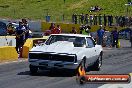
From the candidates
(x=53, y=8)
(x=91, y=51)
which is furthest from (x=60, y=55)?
(x=53, y=8)

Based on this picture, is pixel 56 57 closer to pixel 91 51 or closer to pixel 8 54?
pixel 91 51

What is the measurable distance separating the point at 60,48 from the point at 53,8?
55.5m

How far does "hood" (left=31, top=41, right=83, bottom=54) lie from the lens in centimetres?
1609

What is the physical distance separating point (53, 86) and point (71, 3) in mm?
61265

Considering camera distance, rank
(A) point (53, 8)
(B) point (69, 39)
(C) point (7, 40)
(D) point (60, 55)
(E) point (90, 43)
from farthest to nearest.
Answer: (A) point (53, 8) → (C) point (7, 40) → (E) point (90, 43) → (B) point (69, 39) → (D) point (60, 55)

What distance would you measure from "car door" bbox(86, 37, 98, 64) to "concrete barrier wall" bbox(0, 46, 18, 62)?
557 cm

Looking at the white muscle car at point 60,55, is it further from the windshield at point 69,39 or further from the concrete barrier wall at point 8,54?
the concrete barrier wall at point 8,54

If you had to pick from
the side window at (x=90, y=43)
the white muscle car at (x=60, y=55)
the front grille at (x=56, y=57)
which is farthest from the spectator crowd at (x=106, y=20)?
the front grille at (x=56, y=57)

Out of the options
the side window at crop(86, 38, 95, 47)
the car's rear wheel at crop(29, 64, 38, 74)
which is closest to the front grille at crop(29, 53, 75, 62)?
the car's rear wheel at crop(29, 64, 38, 74)

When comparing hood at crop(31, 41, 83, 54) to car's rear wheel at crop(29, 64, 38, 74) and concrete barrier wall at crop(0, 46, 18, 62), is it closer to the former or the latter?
car's rear wheel at crop(29, 64, 38, 74)

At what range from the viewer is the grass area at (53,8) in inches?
2618

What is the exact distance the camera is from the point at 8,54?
894 inches

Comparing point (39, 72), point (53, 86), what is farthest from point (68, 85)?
point (39, 72)

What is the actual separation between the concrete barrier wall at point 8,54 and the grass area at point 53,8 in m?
39.2
